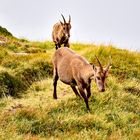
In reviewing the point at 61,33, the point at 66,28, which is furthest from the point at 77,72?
the point at 61,33

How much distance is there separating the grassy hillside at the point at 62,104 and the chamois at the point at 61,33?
1559 millimetres

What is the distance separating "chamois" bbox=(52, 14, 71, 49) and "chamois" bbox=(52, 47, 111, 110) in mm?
5594

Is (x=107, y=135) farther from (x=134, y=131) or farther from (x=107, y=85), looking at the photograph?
(x=107, y=85)

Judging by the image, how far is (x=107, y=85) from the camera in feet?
53.3

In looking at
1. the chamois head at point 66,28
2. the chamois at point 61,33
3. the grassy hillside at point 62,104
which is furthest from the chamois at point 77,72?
the chamois at point 61,33

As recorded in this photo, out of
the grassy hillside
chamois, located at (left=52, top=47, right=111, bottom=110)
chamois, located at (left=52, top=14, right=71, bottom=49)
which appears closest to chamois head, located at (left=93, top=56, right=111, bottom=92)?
chamois, located at (left=52, top=47, right=111, bottom=110)

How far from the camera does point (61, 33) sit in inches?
846

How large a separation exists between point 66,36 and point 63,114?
7.86m

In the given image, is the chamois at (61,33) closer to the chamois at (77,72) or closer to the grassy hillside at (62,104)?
the grassy hillside at (62,104)

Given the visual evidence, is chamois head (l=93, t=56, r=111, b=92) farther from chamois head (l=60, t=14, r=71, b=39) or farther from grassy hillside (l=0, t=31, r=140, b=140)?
chamois head (l=60, t=14, r=71, b=39)

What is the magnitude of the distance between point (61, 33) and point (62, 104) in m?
7.81

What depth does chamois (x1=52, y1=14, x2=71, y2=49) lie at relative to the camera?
68.2 ft

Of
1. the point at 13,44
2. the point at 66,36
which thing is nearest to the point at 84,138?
the point at 66,36

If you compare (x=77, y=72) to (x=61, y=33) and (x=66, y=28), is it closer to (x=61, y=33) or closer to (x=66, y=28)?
(x=66, y=28)
